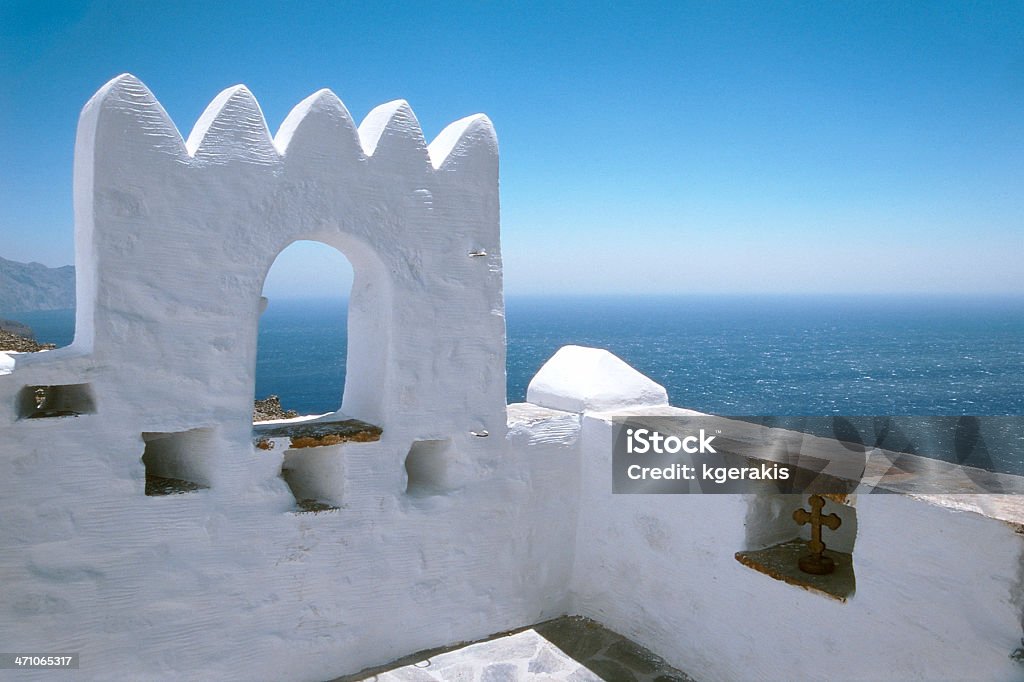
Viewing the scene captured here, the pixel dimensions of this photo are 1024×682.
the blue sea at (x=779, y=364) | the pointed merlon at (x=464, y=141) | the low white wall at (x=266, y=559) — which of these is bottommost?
the blue sea at (x=779, y=364)

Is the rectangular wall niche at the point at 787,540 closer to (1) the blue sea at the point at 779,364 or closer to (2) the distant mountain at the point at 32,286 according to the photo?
(1) the blue sea at the point at 779,364

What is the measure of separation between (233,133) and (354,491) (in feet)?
7.07

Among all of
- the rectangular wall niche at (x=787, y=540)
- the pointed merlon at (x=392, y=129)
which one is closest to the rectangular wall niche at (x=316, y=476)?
the pointed merlon at (x=392, y=129)

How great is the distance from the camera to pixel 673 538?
504 centimetres

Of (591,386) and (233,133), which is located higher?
(233,133)

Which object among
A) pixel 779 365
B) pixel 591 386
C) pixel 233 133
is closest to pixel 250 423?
pixel 233 133

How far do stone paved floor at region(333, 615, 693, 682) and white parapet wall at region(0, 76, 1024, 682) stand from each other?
0.13 m

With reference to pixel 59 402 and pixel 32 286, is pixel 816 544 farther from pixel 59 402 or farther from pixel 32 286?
pixel 32 286

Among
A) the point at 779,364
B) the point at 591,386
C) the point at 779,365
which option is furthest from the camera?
the point at 779,364

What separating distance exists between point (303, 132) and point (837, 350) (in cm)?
6842

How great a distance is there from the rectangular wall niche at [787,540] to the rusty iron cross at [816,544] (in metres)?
0.04

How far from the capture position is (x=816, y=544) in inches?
171

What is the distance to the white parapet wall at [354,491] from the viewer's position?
3734 millimetres

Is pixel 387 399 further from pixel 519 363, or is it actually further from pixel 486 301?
pixel 519 363
